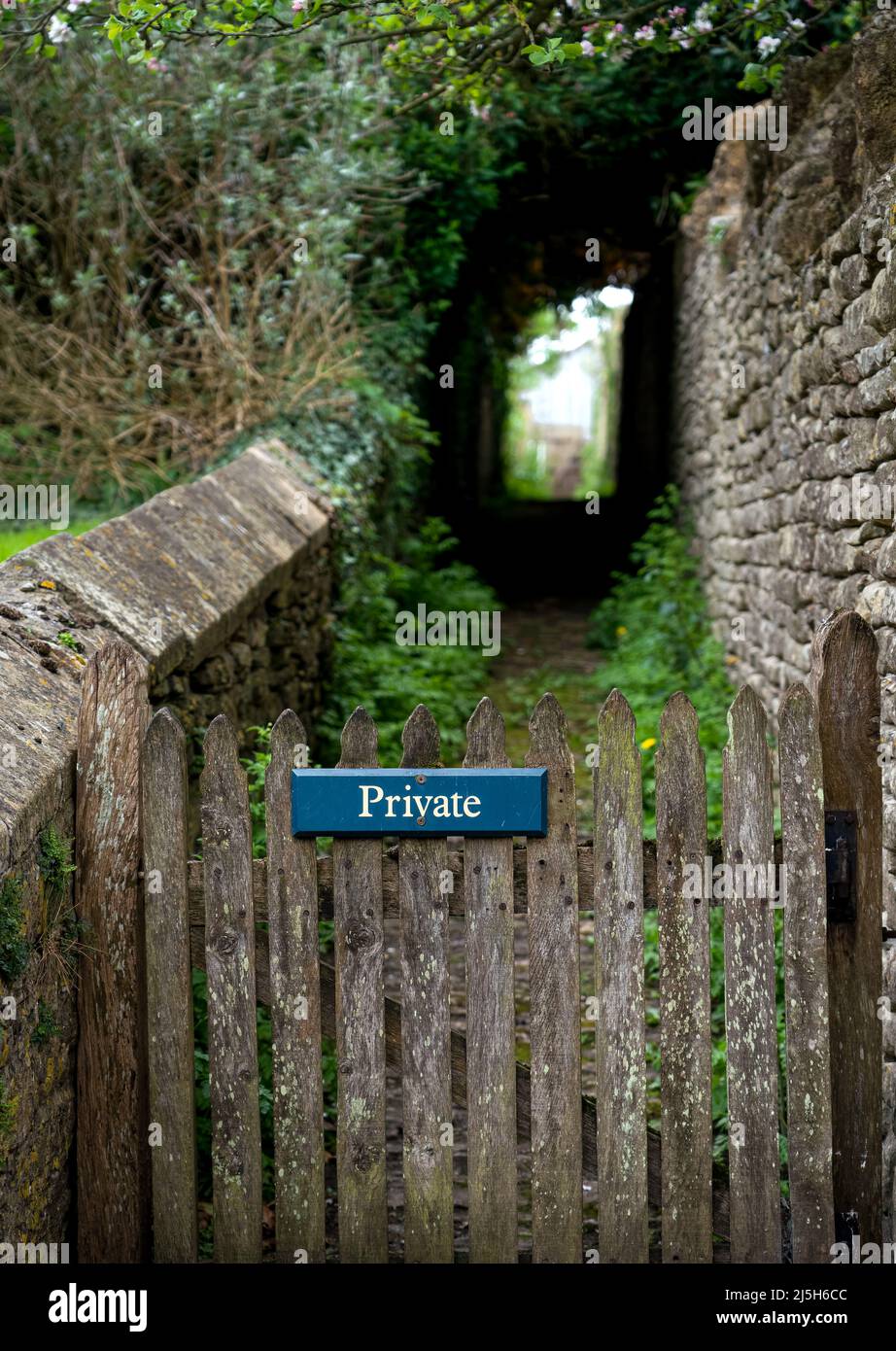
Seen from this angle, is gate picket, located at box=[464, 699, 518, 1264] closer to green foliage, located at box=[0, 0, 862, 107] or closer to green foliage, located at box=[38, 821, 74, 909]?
green foliage, located at box=[38, 821, 74, 909]

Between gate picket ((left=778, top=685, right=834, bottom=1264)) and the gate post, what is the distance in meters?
0.06

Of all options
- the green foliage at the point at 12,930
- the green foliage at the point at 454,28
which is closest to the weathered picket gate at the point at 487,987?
the green foliage at the point at 12,930

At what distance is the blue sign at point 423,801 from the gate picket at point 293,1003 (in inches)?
3.4

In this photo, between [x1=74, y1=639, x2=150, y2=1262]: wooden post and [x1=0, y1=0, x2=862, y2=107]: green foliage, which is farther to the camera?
[x1=0, y1=0, x2=862, y2=107]: green foliage

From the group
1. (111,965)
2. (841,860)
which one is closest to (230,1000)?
(111,965)

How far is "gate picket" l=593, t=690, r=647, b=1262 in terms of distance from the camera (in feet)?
9.06

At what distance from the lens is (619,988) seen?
9.14 feet

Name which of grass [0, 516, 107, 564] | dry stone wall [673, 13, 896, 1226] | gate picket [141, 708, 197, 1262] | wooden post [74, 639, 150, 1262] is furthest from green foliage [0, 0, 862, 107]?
gate picket [141, 708, 197, 1262]

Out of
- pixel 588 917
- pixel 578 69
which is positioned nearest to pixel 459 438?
pixel 578 69

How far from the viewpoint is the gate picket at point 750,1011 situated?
277 cm

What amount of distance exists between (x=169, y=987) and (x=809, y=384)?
3793mm

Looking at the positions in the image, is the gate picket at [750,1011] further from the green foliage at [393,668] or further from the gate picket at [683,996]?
the green foliage at [393,668]

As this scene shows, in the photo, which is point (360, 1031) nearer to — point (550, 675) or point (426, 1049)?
point (426, 1049)

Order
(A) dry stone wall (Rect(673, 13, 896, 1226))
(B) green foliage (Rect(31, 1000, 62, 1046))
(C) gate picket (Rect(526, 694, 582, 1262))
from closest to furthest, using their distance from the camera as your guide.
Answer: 1. (B) green foliage (Rect(31, 1000, 62, 1046))
2. (C) gate picket (Rect(526, 694, 582, 1262))
3. (A) dry stone wall (Rect(673, 13, 896, 1226))
